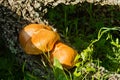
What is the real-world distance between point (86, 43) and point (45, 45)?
0.65m

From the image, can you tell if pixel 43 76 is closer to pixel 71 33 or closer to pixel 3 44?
pixel 3 44

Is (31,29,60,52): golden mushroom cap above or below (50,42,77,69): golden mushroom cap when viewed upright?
above

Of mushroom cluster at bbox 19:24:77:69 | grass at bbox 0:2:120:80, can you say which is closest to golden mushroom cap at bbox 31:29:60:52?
mushroom cluster at bbox 19:24:77:69

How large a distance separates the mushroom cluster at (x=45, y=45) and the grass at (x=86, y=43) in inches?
2.9

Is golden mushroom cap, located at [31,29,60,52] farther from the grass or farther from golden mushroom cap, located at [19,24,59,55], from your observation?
the grass

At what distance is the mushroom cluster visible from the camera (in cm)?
285

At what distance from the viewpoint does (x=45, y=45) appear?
2842mm

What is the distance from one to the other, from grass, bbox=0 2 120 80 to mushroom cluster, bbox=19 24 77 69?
75mm

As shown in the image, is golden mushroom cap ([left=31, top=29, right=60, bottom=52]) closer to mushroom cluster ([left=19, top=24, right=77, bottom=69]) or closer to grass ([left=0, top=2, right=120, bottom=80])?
mushroom cluster ([left=19, top=24, right=77, bottom=69])

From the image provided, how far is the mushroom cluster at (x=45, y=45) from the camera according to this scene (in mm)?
2854

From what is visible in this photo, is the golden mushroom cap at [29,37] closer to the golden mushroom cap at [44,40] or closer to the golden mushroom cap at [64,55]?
the golden mushroom cap at [44,40]

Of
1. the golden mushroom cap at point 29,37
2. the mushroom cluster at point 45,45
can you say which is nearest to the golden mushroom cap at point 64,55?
the mushroom cluster at point 45,45

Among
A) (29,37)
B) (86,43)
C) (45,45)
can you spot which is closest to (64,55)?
(45,45)

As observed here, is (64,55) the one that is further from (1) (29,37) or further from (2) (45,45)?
(1) (29,37)
